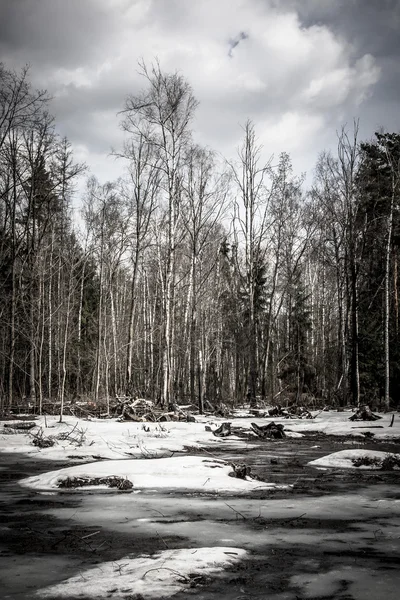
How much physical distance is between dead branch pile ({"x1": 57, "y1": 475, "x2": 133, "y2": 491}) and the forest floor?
3.4 inches

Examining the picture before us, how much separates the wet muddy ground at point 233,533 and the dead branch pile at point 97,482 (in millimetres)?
361

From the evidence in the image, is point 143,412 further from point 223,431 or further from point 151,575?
point 151,575

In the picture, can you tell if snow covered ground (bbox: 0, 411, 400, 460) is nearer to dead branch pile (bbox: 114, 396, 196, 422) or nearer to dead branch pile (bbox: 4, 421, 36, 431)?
dead branch pile (bbox: 4, 421, 36, 431)

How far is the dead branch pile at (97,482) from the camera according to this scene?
19.0ft

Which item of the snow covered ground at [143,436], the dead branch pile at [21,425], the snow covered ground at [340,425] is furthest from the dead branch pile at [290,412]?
the dead branch pile at [21,425]

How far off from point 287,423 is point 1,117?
1569 centimetres

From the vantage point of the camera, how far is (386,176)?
25750 mm

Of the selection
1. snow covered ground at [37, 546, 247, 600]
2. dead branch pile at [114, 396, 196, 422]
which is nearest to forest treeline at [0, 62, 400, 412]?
dead branch pile at [114, 396, 196, 422]

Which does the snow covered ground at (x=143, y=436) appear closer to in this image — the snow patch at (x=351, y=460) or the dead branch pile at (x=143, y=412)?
the dead branch pile at (x=143, y=412)

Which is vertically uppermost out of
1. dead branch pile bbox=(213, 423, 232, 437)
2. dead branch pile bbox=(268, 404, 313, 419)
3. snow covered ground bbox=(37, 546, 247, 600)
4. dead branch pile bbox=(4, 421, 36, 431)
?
snow covered ground bbox=(37, 546, 247, 600)

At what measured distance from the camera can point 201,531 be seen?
386 cm

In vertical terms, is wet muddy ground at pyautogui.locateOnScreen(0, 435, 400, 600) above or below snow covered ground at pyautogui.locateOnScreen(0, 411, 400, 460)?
above

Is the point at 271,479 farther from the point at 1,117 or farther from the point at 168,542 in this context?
the point at 1,117

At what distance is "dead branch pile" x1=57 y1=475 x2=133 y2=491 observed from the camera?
579 centimetres
